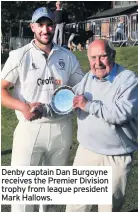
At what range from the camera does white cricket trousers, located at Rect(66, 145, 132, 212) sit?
2.55 m

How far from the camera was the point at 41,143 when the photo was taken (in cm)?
280

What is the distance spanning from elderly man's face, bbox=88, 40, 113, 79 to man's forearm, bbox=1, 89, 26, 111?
1.46 ft

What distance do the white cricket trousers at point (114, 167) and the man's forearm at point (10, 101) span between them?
14.9 inches

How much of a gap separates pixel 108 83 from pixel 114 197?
0.60 metres

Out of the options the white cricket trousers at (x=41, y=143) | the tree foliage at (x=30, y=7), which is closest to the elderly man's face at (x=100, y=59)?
the white cricket trousers at (x=41, y=143)

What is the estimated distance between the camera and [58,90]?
264cm

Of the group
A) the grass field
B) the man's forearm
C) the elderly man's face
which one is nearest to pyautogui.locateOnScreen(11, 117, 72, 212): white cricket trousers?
the man's forearm

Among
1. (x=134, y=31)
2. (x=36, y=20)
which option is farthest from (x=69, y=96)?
(x=134, y=31)

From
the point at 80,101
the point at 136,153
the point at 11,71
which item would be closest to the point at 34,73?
the point at 11,71

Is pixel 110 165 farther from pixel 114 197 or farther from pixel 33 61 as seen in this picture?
pixel 33 61

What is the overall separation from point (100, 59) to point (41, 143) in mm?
641
